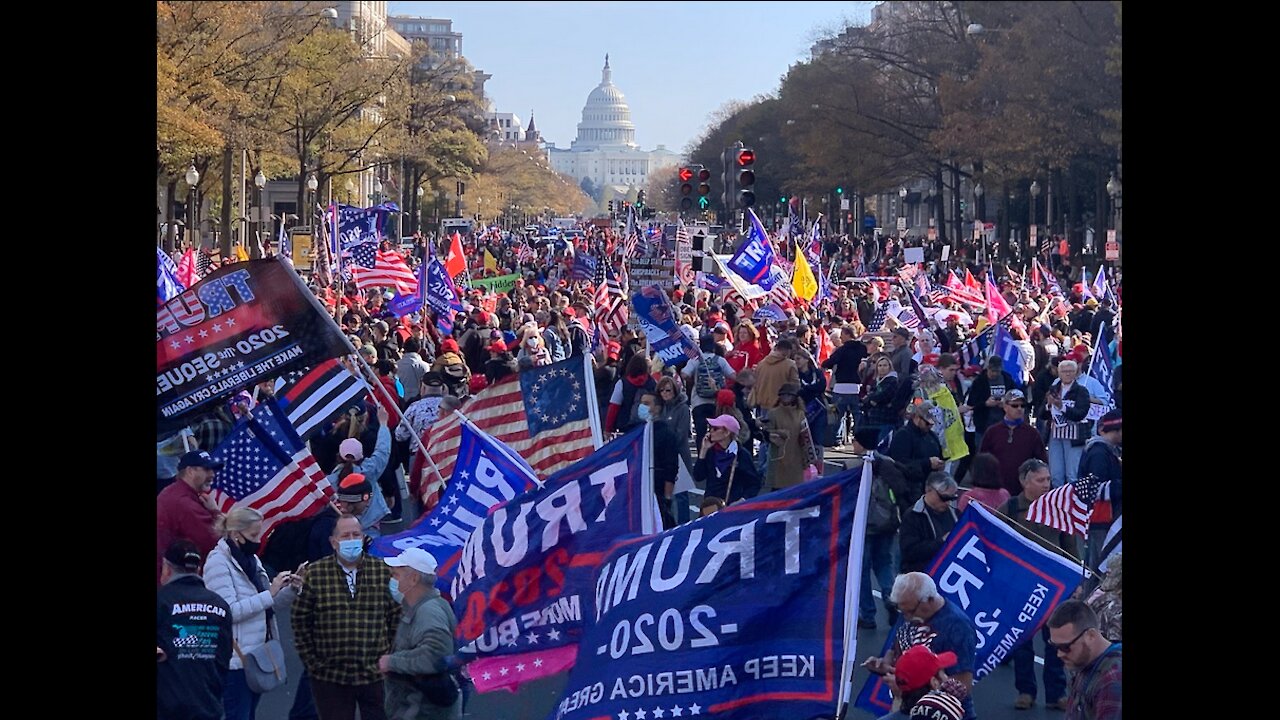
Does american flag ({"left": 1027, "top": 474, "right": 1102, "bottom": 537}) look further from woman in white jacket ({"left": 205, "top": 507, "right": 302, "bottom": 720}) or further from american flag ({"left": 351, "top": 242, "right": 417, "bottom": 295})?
american flag ({"left": 351, "top": 242, "right": 417, "bottom": 295})

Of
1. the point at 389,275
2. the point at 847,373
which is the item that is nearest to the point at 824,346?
the point at 847,373

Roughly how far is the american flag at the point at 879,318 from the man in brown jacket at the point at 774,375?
7108 mm

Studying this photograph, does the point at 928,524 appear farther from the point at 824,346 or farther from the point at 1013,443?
the point at 824,346

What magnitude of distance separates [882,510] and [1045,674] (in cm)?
214

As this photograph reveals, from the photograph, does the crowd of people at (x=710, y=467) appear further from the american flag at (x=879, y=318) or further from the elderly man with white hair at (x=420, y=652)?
the american flag at (x=879, y=318)

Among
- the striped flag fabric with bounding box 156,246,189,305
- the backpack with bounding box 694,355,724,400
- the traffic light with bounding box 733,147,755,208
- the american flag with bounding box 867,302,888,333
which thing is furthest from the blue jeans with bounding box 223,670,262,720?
the traffic light with bounding box 733,147,755,208

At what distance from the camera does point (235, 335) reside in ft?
29.7

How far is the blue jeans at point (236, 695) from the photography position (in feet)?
26.8

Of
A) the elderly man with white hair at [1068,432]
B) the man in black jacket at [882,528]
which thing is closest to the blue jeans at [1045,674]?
the man in black jacket at [882,528]

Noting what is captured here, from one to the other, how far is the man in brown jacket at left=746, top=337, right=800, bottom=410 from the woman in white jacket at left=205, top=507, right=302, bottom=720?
770 cm

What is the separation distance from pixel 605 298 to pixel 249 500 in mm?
13759
